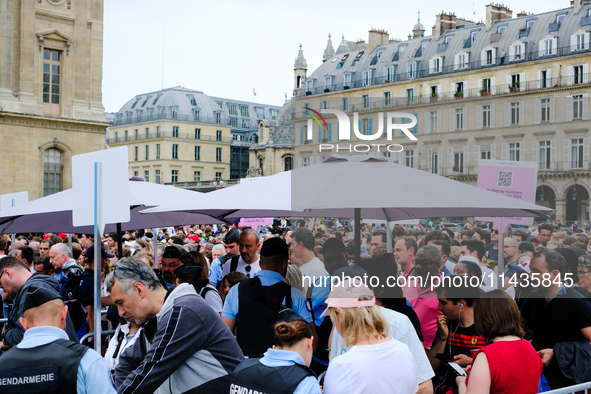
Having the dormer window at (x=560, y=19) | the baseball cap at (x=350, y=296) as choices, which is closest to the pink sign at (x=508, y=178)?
the baseball cap at (x=350, y=296)

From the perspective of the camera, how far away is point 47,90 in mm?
29938

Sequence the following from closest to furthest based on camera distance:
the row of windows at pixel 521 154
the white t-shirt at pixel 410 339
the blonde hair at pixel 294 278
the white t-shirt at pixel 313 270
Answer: the white t-shirt at pixel 410 339 < the blonde hair at pixel 294 278 < the white t-shirt at pixel 313 270 < the row of windows at pixel 521 154

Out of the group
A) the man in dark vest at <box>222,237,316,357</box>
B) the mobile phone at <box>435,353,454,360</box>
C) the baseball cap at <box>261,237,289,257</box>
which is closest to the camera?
the mobile phone at <box>435,353,454,360</box>

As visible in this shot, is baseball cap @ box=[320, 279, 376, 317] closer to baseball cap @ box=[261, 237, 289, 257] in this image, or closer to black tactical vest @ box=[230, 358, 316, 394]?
black tactical vest @ box=[230, 358, 316, 394]

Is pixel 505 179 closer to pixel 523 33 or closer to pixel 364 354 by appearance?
pixel 364 354

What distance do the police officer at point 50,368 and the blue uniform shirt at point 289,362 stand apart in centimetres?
85

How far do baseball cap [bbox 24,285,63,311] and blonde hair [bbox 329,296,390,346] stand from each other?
5.49 feet

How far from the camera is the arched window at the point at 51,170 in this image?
30.4 meters

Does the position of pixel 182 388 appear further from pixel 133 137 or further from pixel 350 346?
pixel 133 137

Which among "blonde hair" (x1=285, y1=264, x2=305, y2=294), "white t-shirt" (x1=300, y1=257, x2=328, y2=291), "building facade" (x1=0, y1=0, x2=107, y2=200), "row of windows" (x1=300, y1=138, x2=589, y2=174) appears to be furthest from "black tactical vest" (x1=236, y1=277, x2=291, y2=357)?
"building facade" (x1=0, y1=0, x2=107, y2=200)

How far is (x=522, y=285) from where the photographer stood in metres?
5.35

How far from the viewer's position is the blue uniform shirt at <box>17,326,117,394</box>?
122 inches

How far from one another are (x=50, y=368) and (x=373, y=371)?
1.68m

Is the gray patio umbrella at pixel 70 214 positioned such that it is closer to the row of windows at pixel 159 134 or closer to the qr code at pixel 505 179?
the qr code at pixel 505 179
